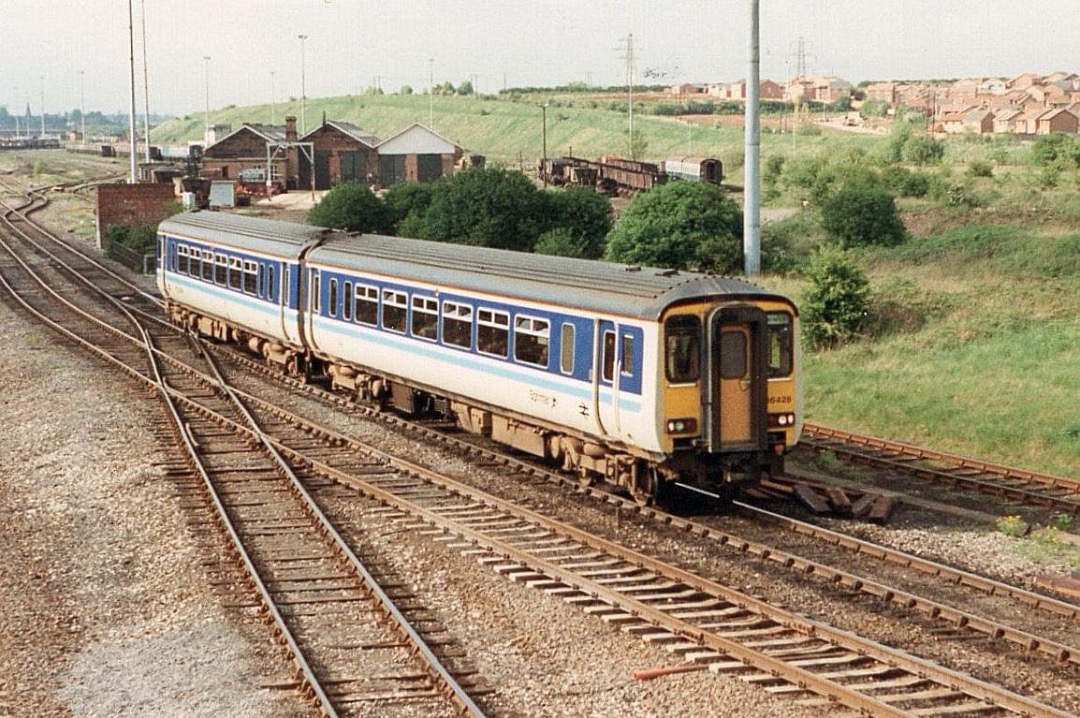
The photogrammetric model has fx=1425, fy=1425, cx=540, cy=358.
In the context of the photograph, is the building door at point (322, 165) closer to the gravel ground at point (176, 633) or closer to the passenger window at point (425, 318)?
the passenger window at point (425, 318)

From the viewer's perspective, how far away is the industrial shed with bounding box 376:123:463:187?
88312 millimetres

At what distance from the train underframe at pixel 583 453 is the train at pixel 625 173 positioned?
3624cm

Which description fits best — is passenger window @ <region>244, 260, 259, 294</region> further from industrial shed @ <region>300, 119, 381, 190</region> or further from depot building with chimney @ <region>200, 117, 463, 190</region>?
industrial shed @ <region>300, 119, 381, 190</region>

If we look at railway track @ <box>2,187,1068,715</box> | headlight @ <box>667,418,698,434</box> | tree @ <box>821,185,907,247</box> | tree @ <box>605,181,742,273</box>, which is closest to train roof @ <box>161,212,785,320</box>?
headlight @ <box>667,418,698,434</box>

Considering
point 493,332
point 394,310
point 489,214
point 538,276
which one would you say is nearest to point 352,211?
point 489,214

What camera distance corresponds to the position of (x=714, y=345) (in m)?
16.5

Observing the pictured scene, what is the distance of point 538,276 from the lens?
18922mm

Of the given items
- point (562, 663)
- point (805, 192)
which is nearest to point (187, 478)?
point (562, 663)

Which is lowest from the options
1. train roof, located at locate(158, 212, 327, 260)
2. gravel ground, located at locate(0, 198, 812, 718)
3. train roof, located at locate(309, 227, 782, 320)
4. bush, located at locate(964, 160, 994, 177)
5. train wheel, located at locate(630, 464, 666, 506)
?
gravel ground, located at locate(0, 198, 812, 718)

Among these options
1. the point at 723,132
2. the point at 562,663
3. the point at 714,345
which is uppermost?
the point at 723,132

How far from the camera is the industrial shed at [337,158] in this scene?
8744 cm

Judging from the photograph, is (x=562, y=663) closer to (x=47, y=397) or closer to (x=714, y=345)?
(x=714, y=345)

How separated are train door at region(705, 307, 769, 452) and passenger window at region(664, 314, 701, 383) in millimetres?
184

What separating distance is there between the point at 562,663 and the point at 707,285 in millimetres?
5930
